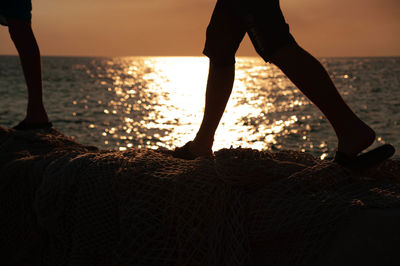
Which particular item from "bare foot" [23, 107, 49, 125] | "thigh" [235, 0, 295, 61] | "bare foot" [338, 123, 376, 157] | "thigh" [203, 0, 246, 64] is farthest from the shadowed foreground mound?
"bare foot" [23, 107, 49, 125]

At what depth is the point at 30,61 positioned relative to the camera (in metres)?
3.52

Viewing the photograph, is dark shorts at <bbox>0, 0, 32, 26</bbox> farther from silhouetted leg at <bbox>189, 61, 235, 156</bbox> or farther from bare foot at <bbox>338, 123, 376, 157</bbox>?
bare foot at <bbox>338, 123, 376, 157</bbox>

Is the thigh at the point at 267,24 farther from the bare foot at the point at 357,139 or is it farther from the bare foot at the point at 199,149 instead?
the bare foot at the point at 199,149

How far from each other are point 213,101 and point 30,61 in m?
1.97

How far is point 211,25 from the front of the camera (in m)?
2.41

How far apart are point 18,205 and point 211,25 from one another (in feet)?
5.61

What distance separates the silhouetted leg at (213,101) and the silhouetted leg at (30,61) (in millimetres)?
1784

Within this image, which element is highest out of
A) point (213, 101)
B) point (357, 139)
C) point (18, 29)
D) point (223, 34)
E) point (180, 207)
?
point (18, 29)

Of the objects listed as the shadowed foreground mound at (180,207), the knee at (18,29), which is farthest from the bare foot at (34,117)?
the shadowed foreground mound at (180,207)

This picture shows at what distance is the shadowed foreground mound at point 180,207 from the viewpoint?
5.45 feet

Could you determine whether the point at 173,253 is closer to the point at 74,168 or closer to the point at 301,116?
the point at 74,168

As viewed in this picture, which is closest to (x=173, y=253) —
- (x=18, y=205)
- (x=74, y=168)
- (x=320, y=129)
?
(x=74, y=168)

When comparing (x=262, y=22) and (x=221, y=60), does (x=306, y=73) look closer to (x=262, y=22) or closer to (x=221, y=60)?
(x=262, y=22)

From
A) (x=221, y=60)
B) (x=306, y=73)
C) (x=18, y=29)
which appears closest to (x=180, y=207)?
(x=306, y=73)
